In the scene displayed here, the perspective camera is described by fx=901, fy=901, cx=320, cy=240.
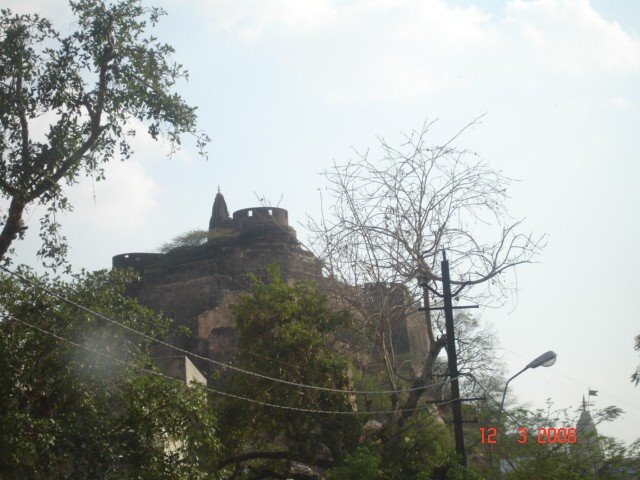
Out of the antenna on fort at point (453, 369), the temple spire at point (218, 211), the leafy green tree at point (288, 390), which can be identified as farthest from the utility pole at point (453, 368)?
the temple spire at point (218, 211)

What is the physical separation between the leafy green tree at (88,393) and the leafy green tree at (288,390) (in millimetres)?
3641

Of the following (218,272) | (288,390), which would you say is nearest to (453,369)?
(288,390)

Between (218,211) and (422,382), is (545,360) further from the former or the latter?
(218,211)

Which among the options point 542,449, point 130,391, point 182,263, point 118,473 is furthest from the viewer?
point 182,263

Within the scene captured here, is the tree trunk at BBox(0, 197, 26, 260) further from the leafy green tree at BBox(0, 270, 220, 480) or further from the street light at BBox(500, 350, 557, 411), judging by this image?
the street light at BBox(500, 350, 557, 411)

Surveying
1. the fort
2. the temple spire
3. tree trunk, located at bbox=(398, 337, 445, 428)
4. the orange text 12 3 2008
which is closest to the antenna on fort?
tree trunk, located at bbox=(398, 337, 445, 428)

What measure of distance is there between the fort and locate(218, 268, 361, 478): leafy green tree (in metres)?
16.6

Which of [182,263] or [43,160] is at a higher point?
[182,263]

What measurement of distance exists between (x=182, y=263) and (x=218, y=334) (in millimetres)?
8427

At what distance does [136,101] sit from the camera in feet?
37.6

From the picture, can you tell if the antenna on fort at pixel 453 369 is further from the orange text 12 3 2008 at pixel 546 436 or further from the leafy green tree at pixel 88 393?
the leafy green tree at pixel 88 393

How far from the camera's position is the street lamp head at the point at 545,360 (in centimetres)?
1299

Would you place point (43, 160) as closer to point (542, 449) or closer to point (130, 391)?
point (130, 391)

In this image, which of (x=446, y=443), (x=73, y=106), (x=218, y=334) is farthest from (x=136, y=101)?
(x=218, y=334)
